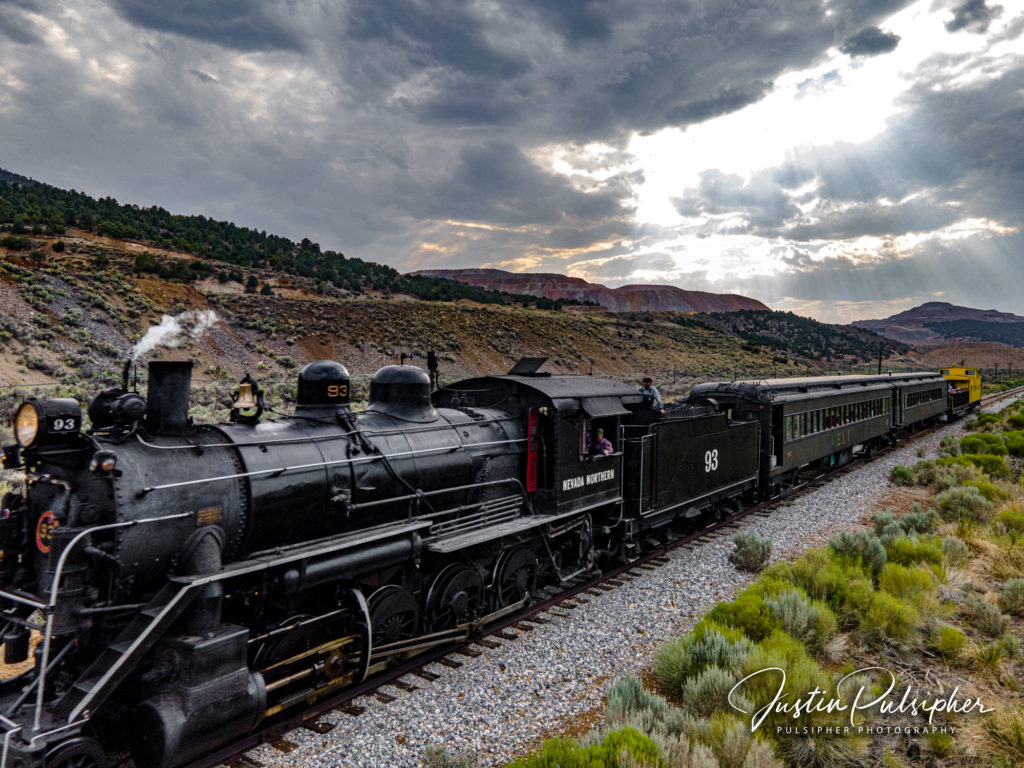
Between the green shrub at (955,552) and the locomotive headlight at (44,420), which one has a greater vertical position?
the locomotive headlight at (44,420)

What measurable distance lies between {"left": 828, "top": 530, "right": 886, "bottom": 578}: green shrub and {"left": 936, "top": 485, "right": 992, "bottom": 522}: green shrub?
475 cm

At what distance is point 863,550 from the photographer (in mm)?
10219

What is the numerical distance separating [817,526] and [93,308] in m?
39.3

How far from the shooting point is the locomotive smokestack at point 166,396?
569cm

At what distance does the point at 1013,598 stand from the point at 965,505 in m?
6.08

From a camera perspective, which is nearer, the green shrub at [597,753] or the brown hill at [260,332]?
the green shrub at [597,753]

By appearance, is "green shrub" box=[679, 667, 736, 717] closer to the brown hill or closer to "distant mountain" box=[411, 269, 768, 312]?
the brown hill

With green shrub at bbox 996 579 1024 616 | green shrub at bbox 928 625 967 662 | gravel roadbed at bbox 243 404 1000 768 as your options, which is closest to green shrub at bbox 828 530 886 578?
green shrub at bbox 996 579 1024 616

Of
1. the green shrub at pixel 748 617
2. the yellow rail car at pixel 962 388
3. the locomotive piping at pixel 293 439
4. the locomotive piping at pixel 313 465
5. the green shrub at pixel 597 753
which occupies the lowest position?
the green shrub at pixel 748 617

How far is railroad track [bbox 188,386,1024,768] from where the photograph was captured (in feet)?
18.1

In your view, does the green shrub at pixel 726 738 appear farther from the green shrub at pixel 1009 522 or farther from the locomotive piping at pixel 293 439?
the green shrub at pixel 1009 522

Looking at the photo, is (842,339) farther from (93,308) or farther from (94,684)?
(94,684)

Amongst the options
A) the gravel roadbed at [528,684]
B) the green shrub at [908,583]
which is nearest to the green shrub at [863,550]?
the green shrub at [908,583]

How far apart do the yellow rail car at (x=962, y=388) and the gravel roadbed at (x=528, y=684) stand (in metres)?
37.3
